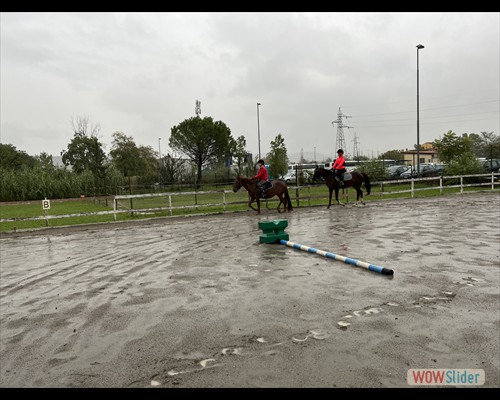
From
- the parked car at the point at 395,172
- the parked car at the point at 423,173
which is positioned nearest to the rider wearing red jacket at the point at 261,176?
the parked car at the point at 423,173

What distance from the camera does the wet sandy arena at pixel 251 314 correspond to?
3.40 metres

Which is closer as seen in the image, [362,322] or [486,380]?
[486,380]

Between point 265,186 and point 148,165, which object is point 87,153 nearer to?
point 148,165

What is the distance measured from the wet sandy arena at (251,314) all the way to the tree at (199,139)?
149ft

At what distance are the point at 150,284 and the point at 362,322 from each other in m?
3.46

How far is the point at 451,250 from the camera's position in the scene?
25.8 ft

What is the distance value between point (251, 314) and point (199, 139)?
165 ft

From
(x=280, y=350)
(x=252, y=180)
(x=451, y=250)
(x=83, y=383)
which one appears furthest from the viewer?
(x=252, y=180)

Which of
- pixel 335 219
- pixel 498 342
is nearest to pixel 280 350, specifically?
pixel 498 342

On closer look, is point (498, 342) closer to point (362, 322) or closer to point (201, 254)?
point (362, 322)

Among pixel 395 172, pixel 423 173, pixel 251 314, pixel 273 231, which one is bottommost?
pixel 251 314

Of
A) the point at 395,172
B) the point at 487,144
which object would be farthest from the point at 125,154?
the point at 487,144

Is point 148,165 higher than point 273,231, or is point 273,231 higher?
point 148,165

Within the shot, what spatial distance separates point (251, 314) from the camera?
473cm
